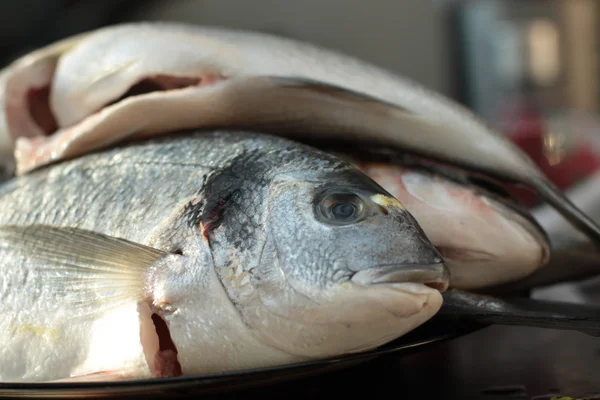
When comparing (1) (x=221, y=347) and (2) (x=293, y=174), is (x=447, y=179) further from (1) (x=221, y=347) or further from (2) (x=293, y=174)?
(1) (x=221, y=347)

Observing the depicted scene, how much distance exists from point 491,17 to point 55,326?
373cm

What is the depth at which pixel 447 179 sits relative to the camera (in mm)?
784

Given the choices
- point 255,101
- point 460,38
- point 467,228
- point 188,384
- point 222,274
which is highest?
point 460,38

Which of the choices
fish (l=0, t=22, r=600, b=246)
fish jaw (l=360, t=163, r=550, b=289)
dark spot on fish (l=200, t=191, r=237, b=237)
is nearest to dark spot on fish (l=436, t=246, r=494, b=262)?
fish jaw (l=360, t=163, r=550, b=289)

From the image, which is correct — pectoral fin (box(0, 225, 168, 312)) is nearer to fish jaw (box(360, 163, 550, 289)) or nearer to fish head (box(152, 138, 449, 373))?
fish head (box(152, 138, 449, 373))

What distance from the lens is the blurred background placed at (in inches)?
154

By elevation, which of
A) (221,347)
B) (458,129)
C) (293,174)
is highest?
(458,129)

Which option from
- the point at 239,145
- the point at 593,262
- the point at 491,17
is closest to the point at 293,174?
the point at 239,145

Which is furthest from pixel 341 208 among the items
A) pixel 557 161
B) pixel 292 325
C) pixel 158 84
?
pixel 557 161

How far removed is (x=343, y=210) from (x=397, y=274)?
8 centimetres

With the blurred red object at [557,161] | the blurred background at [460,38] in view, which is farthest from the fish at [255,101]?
the blurred background at [460,38]

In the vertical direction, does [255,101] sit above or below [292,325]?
above

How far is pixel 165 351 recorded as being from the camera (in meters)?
0.62

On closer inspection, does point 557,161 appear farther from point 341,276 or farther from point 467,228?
point 341,276
